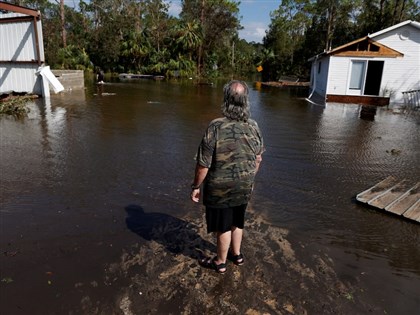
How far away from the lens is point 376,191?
5281mm

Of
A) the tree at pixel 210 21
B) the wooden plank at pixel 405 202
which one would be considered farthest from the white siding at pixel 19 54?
the tree at pixel 210 21

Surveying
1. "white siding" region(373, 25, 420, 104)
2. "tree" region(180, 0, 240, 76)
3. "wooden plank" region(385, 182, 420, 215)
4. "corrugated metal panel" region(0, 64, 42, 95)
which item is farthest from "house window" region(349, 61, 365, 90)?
"tree" region(180, 0, 240, 76)

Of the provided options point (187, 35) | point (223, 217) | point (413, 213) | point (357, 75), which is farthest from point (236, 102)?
point (187, 35)

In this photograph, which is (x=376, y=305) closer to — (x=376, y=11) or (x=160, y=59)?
(x=376, y=11)

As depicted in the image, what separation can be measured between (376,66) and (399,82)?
3240 mm

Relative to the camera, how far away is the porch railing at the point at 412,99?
16.8 m

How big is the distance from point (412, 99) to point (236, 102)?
696 inches

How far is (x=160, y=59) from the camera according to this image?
40531mm

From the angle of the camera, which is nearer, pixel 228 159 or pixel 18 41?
pixel 228 159

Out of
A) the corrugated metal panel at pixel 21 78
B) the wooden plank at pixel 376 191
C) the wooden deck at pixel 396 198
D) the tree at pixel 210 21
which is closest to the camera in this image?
the wooden deck at pixel 396 198

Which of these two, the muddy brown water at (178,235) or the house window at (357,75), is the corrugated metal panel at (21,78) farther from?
the house window at (357,75)

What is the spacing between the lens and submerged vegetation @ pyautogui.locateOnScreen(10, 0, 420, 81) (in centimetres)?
3600

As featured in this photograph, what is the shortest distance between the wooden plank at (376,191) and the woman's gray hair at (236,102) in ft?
9.92

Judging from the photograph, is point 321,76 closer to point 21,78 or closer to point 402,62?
point 402,62
